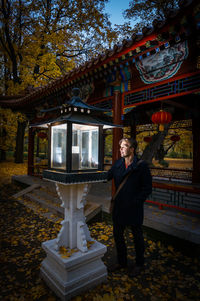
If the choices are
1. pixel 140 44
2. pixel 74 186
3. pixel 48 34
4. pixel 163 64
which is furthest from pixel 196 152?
pixel 48 34

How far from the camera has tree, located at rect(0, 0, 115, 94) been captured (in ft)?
40.1

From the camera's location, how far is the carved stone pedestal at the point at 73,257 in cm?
223

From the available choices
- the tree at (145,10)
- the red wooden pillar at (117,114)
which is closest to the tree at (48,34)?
the tree at (145,10)

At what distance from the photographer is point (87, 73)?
4758 mm

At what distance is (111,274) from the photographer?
104 inches

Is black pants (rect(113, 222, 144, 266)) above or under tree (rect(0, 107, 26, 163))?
under

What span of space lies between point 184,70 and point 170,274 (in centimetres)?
378

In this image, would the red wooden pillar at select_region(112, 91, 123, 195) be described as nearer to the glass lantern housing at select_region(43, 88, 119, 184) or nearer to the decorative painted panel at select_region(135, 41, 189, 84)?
the decorative painted panel at select_region(135, 41, 189, 84)

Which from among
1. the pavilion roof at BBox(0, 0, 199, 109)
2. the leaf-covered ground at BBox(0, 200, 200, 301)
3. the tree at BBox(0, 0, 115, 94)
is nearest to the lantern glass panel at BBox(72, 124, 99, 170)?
the leaf-covered ground at BBox(0, 200, 200, 301)

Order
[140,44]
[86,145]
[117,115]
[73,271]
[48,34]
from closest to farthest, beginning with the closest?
[73,271]
[86,145]
[140,44]
[117,115]
[48,34]

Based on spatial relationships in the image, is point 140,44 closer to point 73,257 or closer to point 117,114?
point 117,114

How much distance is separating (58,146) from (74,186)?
0.65 meters

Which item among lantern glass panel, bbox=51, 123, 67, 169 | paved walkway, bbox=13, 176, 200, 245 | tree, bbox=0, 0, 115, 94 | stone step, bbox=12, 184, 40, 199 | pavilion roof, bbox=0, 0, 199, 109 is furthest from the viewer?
tree, bbox=0, 0, 115, 94

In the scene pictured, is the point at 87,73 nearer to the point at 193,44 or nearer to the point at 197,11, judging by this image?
the point at 193,44
